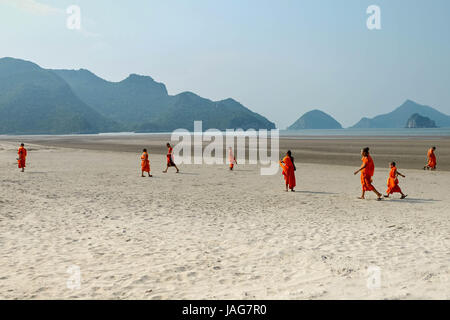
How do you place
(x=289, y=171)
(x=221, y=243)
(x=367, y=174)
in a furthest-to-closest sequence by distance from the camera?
(x=289, y=171)
(x=367, y=174)
(x=221, y=243)

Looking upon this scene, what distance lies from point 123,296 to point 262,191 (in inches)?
369

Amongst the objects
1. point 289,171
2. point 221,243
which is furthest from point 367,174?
point 221,243

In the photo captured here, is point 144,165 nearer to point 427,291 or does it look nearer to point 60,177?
point 60,177

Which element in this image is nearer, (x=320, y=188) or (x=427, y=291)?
(x=427, y=291)

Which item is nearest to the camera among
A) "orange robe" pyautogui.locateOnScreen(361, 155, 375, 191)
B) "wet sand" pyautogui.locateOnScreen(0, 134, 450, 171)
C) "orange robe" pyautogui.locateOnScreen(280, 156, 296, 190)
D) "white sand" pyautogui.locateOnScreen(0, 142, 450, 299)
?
"white sand" pyautogui.locateOnScreen(0, 142, 450, 299)

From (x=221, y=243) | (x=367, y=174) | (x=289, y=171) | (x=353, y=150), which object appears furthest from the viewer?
(x=353, y=150)

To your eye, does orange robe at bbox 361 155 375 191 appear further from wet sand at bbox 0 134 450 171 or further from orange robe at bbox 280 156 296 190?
wet sand at bbox 0 134 450 171

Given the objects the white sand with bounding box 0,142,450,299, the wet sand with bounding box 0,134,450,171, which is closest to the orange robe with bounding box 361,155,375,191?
the white sand with bounding box 0,142,450,299

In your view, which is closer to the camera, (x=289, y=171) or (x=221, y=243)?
(x=221, y=243)

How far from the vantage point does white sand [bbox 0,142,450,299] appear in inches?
193

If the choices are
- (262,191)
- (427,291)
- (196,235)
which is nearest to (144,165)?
(262,191)

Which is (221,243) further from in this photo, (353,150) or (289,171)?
(353,150)

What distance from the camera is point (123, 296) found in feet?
15.2

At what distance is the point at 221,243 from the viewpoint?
23.1ft
